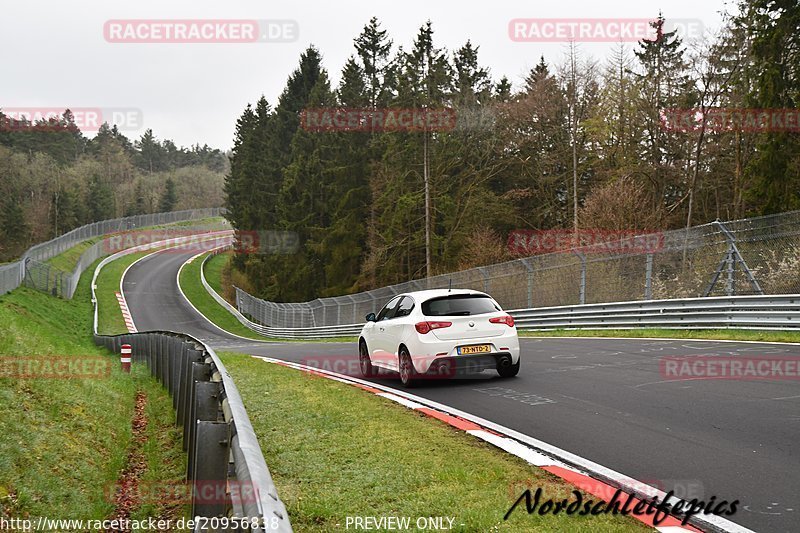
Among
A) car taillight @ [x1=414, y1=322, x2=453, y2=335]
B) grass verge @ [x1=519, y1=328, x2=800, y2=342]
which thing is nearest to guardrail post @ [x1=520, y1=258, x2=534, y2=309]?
grass verge @ [x1=519, y1=328, x2=800, y2=342]

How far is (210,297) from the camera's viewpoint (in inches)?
2579

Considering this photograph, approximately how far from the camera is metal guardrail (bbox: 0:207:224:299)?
128 feet

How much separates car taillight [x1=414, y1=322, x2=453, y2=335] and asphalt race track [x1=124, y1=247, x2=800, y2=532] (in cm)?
95

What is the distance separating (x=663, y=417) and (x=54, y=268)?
53382mm

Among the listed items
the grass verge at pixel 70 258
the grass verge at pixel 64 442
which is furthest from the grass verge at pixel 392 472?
the grass verge at pixel 70 258

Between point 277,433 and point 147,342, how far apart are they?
1142 cm

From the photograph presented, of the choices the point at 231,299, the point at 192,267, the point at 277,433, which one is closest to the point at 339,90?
the point at 231,299

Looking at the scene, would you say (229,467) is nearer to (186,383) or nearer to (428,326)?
(186,383)

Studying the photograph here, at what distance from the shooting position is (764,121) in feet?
92.0

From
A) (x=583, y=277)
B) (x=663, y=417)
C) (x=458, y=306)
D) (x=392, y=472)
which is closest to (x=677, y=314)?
(x=583, y=277)

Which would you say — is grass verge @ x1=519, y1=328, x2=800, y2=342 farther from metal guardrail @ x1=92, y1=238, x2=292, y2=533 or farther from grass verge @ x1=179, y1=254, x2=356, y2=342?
grass verge @ x1=179, y1=254, x2=356, y2=342

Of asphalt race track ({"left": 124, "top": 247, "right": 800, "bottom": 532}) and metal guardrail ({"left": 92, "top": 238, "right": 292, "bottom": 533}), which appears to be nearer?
metal guardrail ({"left": 92, "top": 238, "right": 292, "bottom": 533})

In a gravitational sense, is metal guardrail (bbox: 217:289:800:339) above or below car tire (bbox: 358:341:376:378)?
above

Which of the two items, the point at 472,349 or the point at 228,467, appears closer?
the point at 228,467
